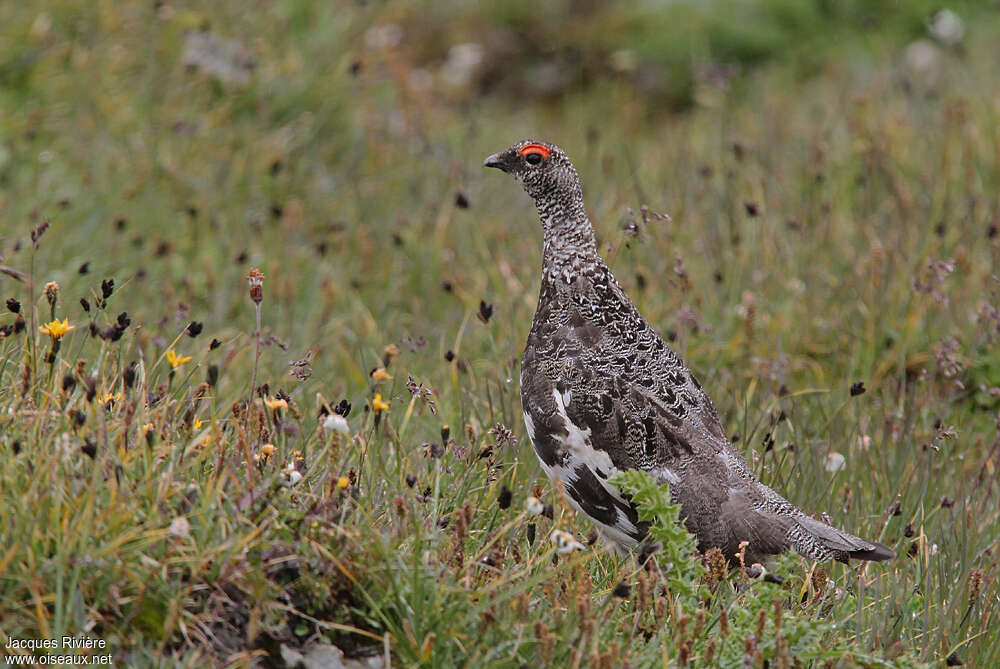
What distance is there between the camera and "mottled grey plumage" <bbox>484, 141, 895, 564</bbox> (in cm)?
397

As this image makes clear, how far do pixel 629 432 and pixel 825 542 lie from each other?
71 centimetres

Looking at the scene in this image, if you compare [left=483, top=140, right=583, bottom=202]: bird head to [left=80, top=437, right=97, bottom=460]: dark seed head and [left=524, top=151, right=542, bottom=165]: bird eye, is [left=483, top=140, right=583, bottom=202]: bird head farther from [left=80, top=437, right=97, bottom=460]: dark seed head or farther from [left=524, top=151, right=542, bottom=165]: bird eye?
[left=80, top=437, right=97, bottom=460]: dark seed head

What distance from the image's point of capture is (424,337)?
5.89m

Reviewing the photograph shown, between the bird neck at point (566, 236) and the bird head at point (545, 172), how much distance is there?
0.10 ft

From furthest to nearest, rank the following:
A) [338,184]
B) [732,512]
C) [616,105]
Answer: [616,105]
[338,184]
[732,512]

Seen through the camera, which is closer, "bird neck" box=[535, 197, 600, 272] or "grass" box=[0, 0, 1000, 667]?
"grass" box=[0, 0, 1000, 667]

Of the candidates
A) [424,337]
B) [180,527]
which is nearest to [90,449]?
[180,527]

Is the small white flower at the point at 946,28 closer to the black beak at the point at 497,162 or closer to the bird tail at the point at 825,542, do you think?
the black beak at the point at 497,162

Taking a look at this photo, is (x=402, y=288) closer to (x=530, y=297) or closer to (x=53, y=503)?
(x=530, y=297)

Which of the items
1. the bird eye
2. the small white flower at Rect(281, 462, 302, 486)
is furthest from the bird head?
the small white flower at Rect(281, 462, 302, 486)

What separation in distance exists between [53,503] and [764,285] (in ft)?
13.7

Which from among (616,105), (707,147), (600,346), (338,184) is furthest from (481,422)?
(616,105)

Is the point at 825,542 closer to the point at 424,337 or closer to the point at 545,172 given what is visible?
the point at 545,172

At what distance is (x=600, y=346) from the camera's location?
4180 mm
